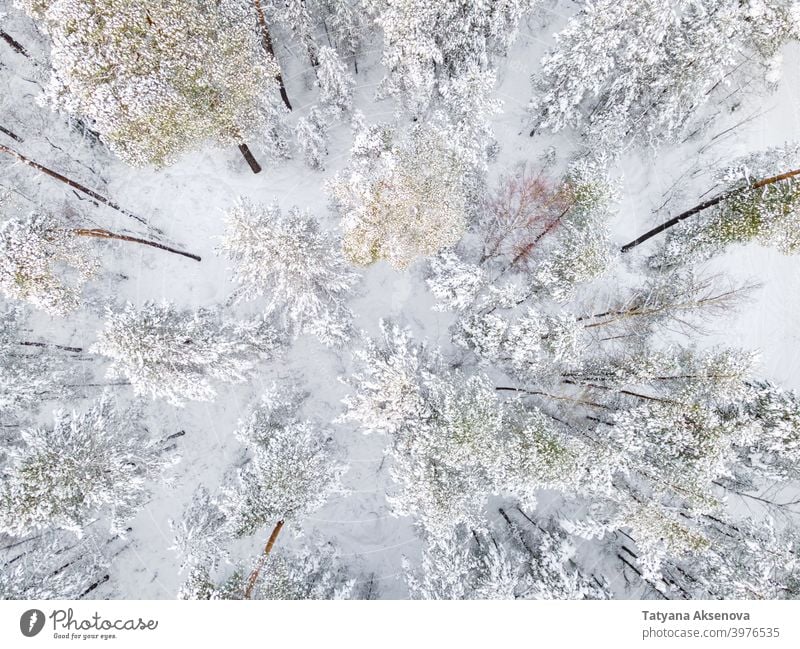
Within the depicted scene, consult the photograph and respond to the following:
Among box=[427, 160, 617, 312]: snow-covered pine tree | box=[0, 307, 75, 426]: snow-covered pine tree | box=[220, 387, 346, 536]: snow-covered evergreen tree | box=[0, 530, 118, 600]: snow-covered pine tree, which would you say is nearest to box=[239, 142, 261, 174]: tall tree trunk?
box=[427, 160, 617, 312]: snow-covered pine tree

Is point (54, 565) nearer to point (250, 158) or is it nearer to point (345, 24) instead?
point (250, 158)

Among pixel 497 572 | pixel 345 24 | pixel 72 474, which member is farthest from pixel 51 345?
pixel 497 572

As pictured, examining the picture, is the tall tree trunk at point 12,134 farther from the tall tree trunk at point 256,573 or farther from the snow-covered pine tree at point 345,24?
the tall tree trunk at point 256,573

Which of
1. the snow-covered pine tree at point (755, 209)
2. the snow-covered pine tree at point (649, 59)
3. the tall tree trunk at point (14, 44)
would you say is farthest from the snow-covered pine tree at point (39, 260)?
the snow-covered pine tree at point (755, 209)

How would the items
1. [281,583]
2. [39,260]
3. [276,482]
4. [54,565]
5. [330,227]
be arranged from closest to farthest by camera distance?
[276,482]
[281,583]
[39,260]
[54,565]
[330,227]

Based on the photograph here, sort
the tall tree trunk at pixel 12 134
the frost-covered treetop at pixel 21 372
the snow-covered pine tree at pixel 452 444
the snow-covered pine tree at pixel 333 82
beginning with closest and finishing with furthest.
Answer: the snow-covered pine tree at pixel 452 444, the frost-covered treetop at pixel 21 372, the snow-covered pine tree at pixel 333 82, the tall tree trunk at pixel 12 134
